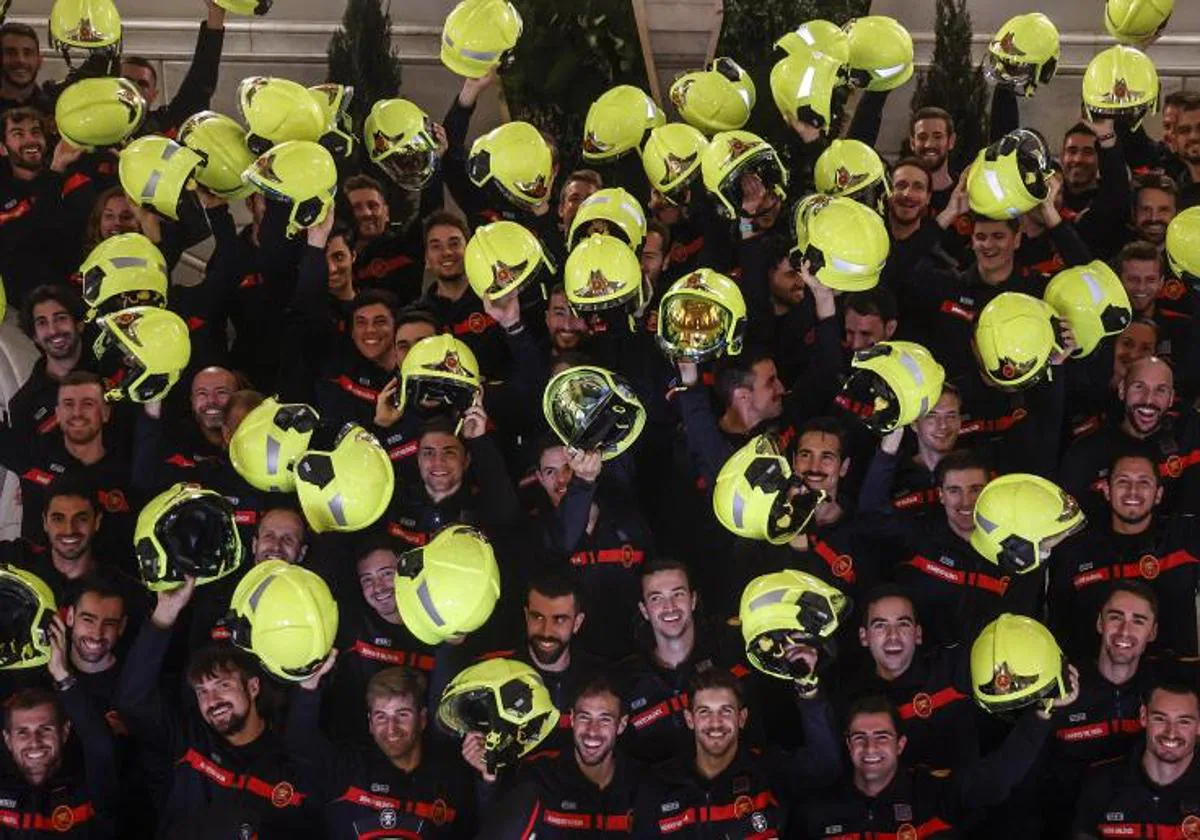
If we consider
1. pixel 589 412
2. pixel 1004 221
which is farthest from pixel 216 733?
pixel 1004 221

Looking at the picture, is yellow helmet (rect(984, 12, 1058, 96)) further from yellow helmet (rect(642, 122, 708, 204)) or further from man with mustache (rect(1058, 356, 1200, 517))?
man with mustache (rect(1058, 356, 1200, 517))

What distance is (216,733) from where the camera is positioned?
7.16 metres

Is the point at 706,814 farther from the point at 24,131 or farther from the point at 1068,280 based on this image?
the point at 24,131

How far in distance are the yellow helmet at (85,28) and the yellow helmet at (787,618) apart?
152 inches

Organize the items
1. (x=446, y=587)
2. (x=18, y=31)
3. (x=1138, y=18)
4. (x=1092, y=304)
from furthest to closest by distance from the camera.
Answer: (x=1138, y=18)
(x=18, y=31)
(x=1092, y=304)
(x=446, y=587)

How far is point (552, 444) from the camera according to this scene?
779 cm

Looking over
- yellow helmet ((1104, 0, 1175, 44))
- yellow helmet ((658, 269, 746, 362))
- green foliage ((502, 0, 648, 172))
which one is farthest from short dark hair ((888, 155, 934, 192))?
green foliage ((502, 0, 648, 172))

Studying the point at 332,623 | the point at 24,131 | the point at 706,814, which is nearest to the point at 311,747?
the point at 332,623

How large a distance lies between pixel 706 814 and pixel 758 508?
101 centimetres

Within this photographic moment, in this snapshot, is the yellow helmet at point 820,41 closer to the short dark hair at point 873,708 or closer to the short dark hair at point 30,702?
the short dark hair at point 873,708

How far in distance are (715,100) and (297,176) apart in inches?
71.0

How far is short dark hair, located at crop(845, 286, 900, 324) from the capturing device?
27.1 feet

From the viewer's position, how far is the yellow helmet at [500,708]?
671cm

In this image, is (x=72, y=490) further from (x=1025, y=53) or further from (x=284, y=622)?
(x=1025, y=53)
